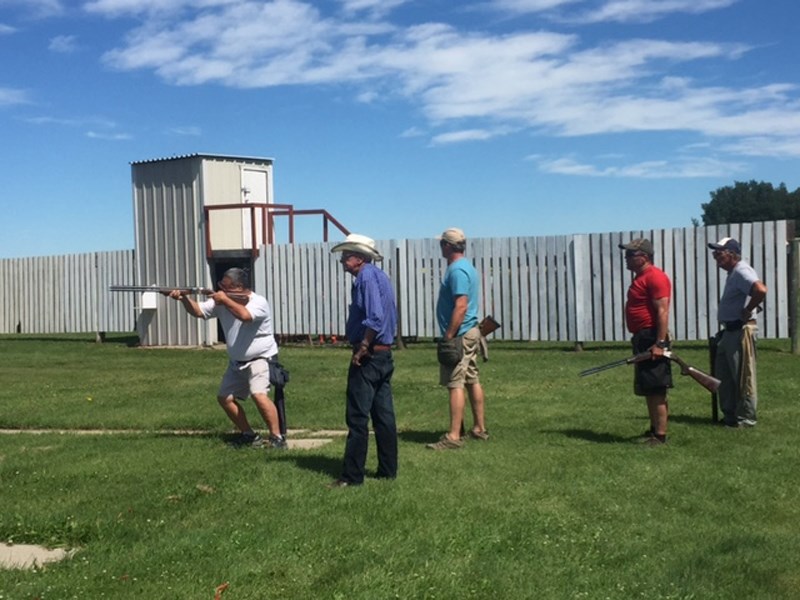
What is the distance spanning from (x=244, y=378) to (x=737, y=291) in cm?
460

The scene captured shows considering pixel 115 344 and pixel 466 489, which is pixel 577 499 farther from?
pixel 115 344

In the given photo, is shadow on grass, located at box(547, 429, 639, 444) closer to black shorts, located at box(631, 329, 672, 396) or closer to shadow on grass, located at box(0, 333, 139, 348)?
black shorts, located at box(631, 329, 672, 396)

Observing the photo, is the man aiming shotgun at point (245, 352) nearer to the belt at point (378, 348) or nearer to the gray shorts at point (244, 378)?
the gray shorts at point (244, 378)

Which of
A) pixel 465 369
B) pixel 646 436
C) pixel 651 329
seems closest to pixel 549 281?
pixel 646 436

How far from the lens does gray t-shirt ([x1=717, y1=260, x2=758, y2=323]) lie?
376 inches

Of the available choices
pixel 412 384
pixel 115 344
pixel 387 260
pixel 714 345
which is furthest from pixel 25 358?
pixel 714 345

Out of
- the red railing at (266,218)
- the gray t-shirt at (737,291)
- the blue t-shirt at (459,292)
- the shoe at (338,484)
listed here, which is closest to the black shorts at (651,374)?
the gray t-shirt at (737,291)

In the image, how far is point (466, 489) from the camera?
23.6 feet

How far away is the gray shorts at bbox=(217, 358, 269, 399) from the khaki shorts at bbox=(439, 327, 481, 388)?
153 centimetres

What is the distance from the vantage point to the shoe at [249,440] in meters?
8.88

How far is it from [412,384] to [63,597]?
28.1 feet

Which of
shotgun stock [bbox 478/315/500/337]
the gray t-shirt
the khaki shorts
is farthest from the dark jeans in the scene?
A: the gray t-shirt

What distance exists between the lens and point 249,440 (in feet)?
29.6

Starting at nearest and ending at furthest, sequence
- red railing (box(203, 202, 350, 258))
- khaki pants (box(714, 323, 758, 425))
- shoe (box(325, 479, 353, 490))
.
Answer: shoe (box(325, 479, 353, 490)), khaki pants (box(714, 323, 758, 425)), red railing (box(203, 202, 350, 258))
